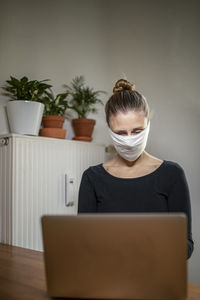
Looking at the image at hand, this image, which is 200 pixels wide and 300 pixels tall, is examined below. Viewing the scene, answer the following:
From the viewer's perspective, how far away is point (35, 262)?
1.20 meters

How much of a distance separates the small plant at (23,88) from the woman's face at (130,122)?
988 mm

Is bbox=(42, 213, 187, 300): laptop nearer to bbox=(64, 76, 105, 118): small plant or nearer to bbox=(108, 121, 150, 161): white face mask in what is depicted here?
bbox=(108, 121, 150, 161): white face mask

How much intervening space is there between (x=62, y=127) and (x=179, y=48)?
98cm

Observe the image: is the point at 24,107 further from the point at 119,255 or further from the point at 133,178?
the point at 119,255

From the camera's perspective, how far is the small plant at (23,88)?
217 cm

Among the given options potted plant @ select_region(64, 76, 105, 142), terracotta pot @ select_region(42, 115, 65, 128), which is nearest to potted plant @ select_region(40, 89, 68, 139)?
terracotta pot @ select_region(42, 115, 65, 128)

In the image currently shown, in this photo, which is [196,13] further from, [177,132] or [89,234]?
[89,234]

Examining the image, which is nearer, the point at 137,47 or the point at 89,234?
the point at 89,234

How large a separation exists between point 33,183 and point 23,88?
1.93 feet

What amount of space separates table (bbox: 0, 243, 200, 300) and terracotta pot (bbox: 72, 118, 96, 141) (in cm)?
126

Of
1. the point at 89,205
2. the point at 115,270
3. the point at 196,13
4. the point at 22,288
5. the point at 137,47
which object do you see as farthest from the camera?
the point at 137,47

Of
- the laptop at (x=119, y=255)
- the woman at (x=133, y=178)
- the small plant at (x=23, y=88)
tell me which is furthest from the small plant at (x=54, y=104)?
the laptop at (x=119, y=255)

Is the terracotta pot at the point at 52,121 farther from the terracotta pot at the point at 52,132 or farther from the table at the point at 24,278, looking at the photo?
the table at the point at 24,278

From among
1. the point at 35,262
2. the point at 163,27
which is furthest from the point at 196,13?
the point at 35,262
